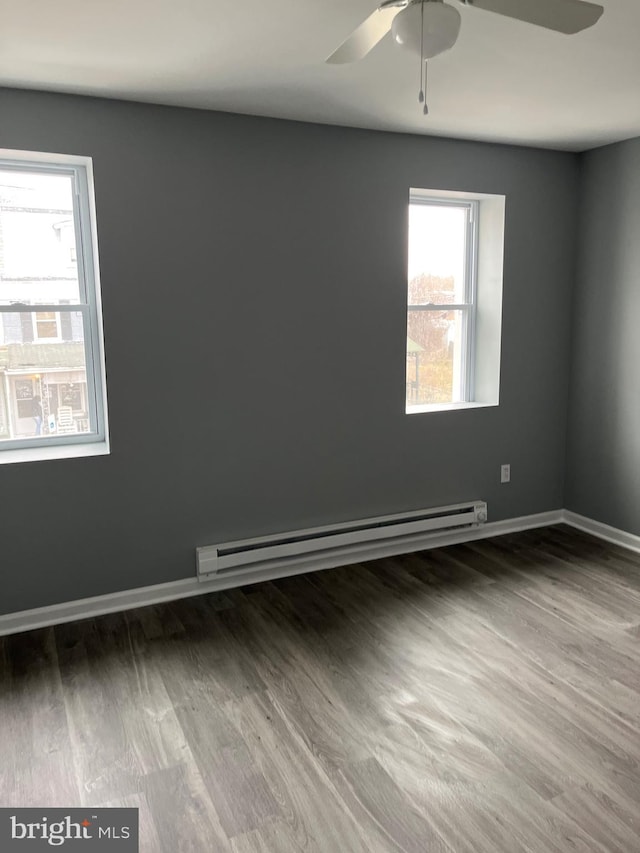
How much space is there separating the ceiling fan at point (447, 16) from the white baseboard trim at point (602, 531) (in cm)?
320

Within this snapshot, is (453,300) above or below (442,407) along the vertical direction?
above

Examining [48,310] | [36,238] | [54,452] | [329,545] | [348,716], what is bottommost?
[348,716]

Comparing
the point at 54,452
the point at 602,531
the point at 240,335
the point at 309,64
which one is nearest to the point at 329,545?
the point at 240,335

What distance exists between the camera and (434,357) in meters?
4.19

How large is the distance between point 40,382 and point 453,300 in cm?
255

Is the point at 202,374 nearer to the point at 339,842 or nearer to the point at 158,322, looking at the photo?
Result: the point at 158,322

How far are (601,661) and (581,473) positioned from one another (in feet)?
6.07

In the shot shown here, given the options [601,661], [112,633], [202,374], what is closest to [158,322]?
[202,374]

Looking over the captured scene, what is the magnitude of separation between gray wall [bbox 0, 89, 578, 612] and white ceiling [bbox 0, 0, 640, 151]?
0.20 metres

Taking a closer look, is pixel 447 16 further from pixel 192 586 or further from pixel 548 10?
pixel 192 586

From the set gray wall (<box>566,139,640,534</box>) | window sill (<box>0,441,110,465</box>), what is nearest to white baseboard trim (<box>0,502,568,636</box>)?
gray wall (<box>566,139,640,534</box>)

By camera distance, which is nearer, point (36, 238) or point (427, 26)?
point (427, 26)

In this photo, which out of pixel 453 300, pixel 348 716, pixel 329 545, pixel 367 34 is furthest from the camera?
pixel 453 300

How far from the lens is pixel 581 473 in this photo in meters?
4.39
